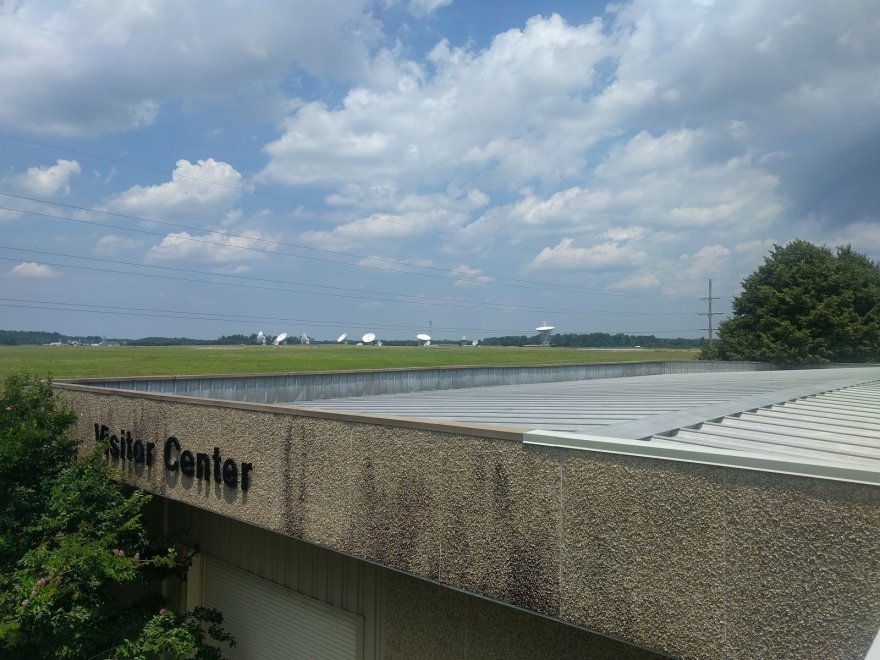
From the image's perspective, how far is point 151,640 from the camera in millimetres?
8570

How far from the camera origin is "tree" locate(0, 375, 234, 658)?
804 centimetres

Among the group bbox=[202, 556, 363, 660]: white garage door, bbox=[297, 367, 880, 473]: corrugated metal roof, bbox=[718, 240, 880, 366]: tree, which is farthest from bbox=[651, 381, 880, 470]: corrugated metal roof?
bbox=[718, 240, 880, 366]: tree

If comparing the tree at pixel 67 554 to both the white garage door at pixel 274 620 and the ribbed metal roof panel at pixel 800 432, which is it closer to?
the white garage door at pixel 274 620

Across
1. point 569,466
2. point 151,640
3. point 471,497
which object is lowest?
point 151,640

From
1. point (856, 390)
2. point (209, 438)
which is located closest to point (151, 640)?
point (209, 438)

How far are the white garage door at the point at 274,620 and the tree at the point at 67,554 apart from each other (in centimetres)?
41

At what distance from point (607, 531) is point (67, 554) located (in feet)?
23.0

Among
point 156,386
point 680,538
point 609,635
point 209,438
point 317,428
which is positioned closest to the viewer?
point 680,538

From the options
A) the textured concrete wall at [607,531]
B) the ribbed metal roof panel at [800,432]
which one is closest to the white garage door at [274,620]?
the textured concrete wall at [607,531]

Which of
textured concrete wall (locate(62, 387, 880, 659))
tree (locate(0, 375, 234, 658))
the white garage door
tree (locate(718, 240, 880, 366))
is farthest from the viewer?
tree (locate(718, 240, 880, 366))

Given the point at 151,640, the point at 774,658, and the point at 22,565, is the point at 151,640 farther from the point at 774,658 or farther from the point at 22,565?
the point at 774,658

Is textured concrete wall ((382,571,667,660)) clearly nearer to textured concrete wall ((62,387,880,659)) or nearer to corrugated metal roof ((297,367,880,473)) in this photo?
textured concrete wall ((62,387,880,659))

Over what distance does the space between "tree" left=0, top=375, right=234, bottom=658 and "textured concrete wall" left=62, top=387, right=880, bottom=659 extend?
3.02 m

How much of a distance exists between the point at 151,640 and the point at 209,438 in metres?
2.84
